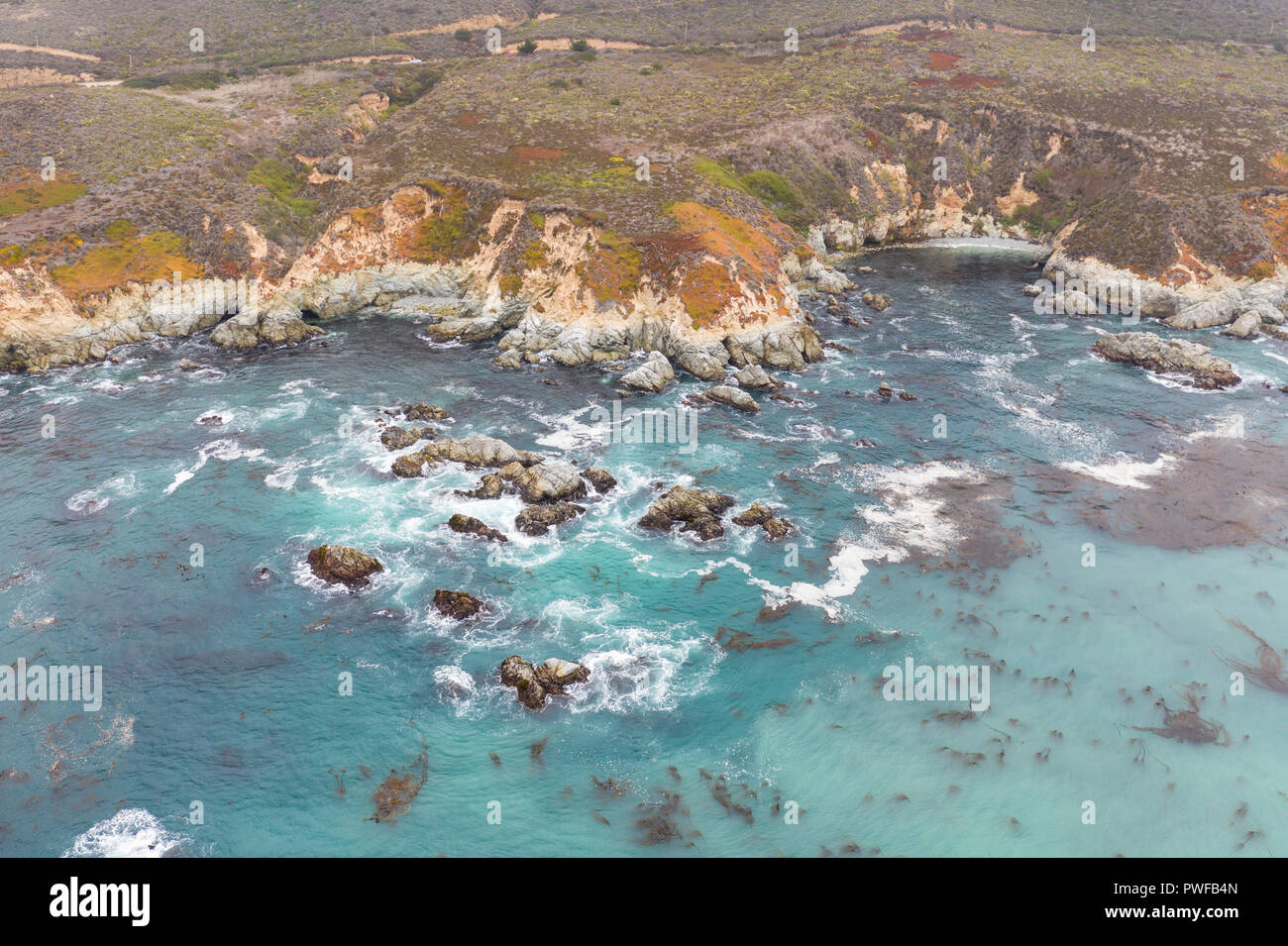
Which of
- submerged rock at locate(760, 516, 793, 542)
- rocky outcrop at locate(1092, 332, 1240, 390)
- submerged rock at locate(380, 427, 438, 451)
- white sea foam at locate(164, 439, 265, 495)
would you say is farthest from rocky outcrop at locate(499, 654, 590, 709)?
rocky outcrop at locate(1092, 332, 1240, 390)

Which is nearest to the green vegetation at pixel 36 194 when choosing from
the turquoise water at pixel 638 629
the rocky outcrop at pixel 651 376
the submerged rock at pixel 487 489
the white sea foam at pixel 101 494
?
the turquoise water at pixel 638 629

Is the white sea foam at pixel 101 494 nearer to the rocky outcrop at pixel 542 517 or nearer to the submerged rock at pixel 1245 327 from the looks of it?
the rocky outcrop at pixel 542 517

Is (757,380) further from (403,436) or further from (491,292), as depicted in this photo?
(491,292)

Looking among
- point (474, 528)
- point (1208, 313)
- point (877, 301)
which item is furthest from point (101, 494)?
point (1208, 313)

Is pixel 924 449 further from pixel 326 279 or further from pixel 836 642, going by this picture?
pixel 326 279

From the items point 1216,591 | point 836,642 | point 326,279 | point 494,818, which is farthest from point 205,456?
point 1216,591
